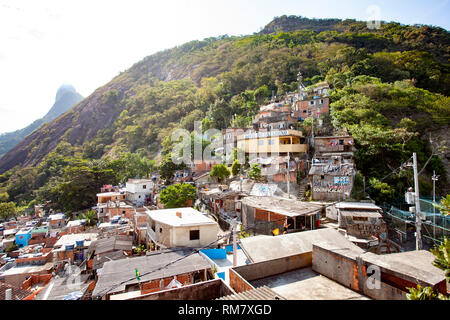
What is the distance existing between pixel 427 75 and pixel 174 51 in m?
98.0

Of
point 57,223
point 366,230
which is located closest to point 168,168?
point 57,223

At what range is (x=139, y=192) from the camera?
29.5 m

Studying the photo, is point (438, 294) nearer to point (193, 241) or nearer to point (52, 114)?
point (193, 241)

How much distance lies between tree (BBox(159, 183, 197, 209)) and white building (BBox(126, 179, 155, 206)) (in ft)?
28.6

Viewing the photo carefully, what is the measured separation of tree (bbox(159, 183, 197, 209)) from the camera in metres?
21.5

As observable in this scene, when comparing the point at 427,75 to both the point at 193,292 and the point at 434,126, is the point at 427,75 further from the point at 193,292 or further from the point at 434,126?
the point at 193,292

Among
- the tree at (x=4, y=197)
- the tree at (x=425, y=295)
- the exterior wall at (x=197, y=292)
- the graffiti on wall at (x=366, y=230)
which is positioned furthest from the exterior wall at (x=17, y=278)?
the tree at (x=4, y=197)

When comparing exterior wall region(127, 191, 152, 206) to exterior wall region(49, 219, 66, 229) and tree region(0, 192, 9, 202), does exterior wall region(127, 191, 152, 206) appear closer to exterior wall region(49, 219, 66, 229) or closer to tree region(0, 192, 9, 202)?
exterior wall region(49, 219, 66, 229)

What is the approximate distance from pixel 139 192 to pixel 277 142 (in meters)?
18.1

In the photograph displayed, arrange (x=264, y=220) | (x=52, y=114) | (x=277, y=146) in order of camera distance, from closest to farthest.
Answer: (x=264, y=220)
(x=277, y=146)
(x=52, y=114)

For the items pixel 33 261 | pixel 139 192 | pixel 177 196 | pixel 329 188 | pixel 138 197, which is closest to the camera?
pixel 329 188

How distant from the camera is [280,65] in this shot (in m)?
44.9

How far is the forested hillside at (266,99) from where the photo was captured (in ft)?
70.7
